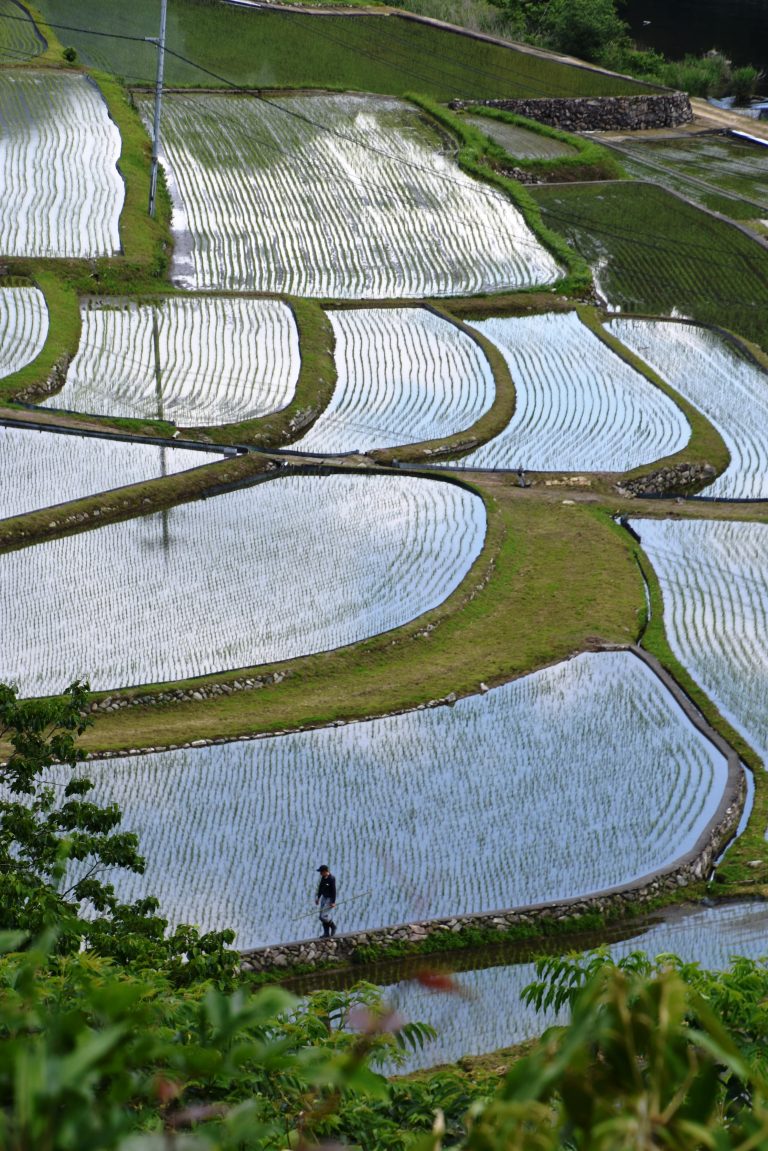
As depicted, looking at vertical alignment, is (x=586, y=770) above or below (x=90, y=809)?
below

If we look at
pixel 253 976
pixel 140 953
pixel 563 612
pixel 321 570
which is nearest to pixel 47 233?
pixel 321 570

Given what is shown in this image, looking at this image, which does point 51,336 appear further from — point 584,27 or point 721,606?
point 584,27

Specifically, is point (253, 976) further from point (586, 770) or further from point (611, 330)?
point (611, 330)

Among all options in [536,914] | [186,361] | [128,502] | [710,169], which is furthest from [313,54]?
[536,914]

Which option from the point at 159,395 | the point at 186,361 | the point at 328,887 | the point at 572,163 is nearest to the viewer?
the point at 328,887

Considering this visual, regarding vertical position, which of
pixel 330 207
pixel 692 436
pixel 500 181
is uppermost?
pixel 500 181

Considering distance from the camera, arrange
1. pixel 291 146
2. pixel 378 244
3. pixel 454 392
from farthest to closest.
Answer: pixel 291 146, pixel 378 244, pixel 454 392
